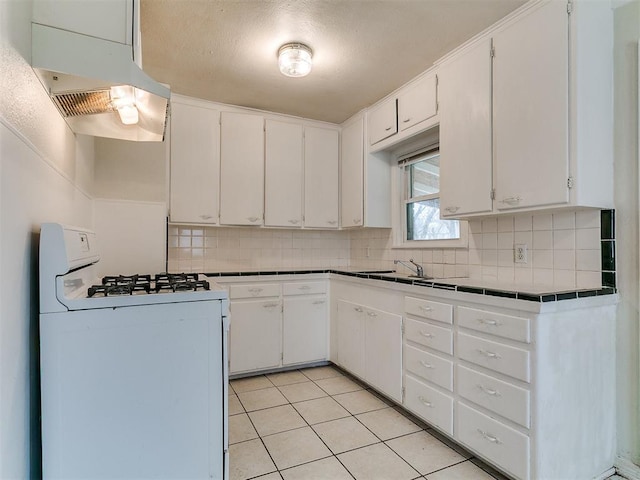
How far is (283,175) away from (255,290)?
1.11m

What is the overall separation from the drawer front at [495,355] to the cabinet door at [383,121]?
5.69 feet

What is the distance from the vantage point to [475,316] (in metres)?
1.75

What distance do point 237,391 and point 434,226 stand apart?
2025 mm

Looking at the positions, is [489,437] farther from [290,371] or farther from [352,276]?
[290,371]

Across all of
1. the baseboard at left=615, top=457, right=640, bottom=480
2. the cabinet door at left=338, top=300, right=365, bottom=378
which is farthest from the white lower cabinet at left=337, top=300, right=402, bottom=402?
the baseboard at left=615, top=457, right=640, bottom=480

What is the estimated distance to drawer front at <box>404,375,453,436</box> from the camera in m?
1.90

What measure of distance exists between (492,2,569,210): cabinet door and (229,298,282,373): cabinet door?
1962 mm

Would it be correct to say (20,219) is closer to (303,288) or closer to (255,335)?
(255,335)

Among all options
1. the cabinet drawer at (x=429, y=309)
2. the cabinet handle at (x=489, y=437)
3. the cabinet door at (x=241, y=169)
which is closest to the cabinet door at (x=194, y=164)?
the cabinet door at (x=241, y=169)

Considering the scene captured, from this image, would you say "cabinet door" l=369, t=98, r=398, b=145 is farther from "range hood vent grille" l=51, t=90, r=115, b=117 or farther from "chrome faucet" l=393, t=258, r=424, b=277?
"range hood vent grille" l=51, t=90, r=115, b=117

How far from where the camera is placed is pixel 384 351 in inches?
96.1

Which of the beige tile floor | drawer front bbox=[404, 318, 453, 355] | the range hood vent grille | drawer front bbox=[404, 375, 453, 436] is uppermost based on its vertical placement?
the range hood vent grille

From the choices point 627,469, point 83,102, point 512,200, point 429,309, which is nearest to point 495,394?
point 429,309

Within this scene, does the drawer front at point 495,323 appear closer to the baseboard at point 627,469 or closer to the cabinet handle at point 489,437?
the cabinet handle at point 489,437
